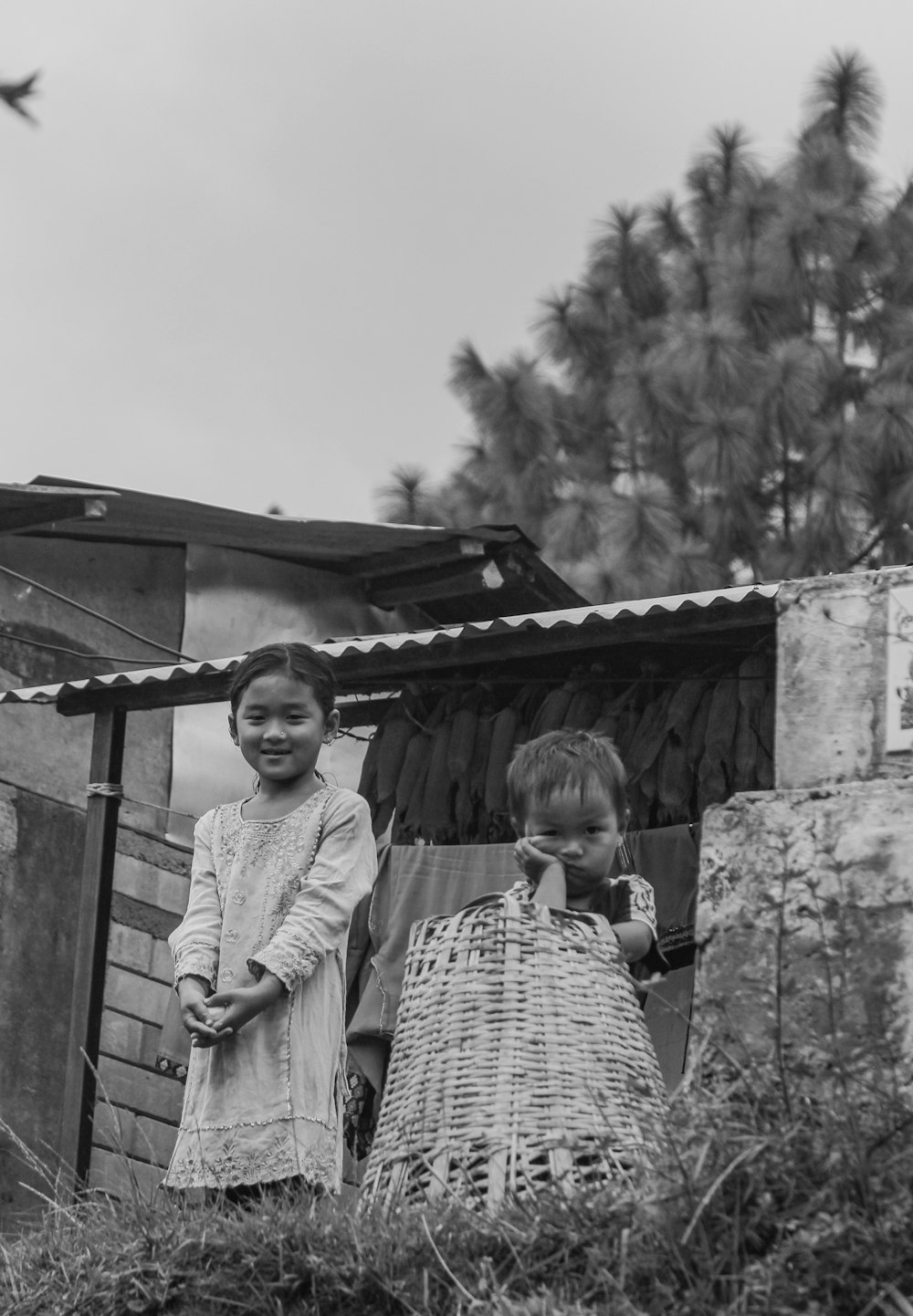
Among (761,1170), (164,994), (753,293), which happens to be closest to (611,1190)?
(761,1170)

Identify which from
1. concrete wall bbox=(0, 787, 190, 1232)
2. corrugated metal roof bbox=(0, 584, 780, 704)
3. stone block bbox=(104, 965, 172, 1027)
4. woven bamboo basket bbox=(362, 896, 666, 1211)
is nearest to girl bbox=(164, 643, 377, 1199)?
woven bamboo basket bbox=(362, 896, 666, 1211)

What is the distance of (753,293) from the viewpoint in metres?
18.3

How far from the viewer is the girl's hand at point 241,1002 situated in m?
3.99

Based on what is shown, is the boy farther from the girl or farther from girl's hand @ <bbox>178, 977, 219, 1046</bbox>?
girl's hand @ <bbox>178, 977, 219, 1046</bbox>

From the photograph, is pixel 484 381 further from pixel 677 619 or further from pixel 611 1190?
pixel 611 1190

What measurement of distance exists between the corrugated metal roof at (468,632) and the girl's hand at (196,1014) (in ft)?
7.47

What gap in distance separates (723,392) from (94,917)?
1163 cm

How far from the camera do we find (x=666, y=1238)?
263cm

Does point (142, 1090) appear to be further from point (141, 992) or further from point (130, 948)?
point (130, 948)

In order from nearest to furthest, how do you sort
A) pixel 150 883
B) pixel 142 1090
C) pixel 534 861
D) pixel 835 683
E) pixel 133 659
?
pixel 835 683 → pixel 534 861 → pixel 142 1090 → pixel 150 883 → pixel 133 659

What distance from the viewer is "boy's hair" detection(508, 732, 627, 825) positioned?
399cm

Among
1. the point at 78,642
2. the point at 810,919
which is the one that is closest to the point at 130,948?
the point at 78,642

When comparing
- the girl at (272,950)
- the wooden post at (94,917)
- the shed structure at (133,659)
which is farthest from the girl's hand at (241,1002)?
the shed structure at (133,659)

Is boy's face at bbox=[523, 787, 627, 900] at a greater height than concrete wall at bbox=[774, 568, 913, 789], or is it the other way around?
concrete wall at bbox=[774, 568, 913, 789]
